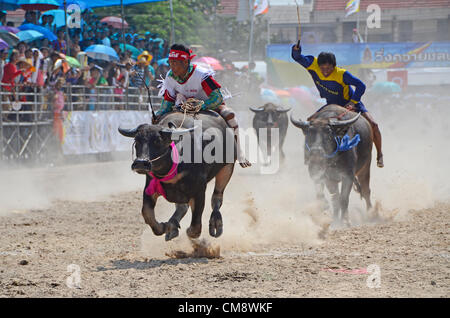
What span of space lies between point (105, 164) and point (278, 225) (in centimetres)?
1007

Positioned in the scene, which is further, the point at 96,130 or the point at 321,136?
the point at 96,130

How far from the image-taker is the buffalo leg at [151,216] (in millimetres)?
6793

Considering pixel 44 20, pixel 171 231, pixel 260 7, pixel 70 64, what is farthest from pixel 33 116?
pixel 260 7

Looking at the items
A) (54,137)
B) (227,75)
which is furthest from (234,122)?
(227,75)

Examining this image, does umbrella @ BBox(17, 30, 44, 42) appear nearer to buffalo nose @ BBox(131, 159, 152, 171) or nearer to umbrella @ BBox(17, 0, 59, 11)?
umbrella @ BBox(17, 0, 59, 11)

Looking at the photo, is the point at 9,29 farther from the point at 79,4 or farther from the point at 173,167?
the point at 173,167

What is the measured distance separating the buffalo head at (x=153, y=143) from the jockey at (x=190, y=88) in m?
1.11

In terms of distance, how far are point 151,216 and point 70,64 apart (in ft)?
35.5

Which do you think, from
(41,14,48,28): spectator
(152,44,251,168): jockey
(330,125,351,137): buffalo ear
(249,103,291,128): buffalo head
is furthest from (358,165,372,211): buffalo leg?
(41,14,48,28): spectator

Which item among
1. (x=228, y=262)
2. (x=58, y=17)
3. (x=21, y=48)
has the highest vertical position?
(x=58, y=17)

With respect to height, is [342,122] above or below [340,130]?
above

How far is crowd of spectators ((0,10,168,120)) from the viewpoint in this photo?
15.1 metres

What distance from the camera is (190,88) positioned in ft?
25.5

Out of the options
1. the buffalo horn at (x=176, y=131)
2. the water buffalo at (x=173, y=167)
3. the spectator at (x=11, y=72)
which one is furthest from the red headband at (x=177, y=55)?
the spectator at (x=11, y=72)
